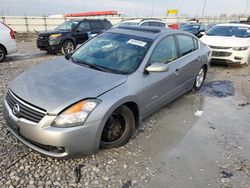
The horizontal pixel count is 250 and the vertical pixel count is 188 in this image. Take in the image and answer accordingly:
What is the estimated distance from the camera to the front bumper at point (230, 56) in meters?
7.78

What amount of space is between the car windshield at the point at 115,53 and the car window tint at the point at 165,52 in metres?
0.18

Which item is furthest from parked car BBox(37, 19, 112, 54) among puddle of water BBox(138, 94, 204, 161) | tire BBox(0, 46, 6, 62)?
puddle of water BBox(138, 94, 204, 161)

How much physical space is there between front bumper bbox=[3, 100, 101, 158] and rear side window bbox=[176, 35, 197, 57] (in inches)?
103

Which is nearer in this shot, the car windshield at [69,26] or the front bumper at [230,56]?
the front bumper at [230,56]

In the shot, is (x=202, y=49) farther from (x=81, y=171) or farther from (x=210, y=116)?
(x=81, y=171)

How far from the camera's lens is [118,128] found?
3061 mm

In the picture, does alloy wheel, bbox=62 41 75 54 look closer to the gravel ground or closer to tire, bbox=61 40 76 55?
tire, bbox=61 40 76 55

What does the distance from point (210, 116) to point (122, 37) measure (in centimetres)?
232

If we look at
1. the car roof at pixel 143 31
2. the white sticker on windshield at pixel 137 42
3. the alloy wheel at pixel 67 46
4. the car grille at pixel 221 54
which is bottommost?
the alloy wheel at pixel 67 46

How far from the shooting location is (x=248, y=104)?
16.4 ft

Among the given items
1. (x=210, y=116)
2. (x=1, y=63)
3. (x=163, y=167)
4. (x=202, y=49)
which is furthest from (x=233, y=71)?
(x=1, y=63)

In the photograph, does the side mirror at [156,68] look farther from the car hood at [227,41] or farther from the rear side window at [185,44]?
the car hood at [227,41]

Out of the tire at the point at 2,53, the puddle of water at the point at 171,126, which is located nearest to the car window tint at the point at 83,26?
the tire at the point at 2,53

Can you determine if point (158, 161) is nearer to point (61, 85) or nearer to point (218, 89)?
point (61, 85)
